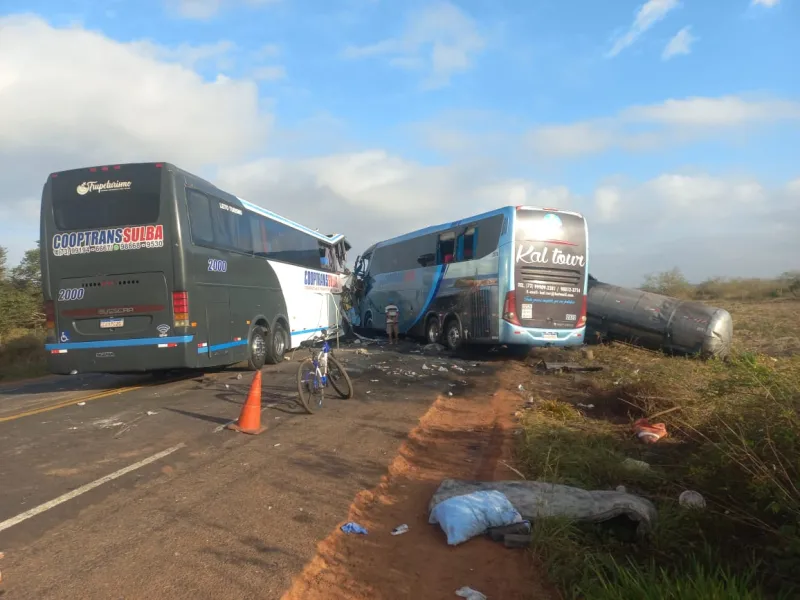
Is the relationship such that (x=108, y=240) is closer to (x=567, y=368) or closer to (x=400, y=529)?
(x=400, y=529)

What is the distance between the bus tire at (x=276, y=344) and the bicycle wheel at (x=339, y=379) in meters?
4.17

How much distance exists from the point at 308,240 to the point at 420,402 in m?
8.66

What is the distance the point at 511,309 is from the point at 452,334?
114 inches

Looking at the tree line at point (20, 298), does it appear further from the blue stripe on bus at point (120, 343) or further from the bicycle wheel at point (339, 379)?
the bicycle wheel at point (339, 379)

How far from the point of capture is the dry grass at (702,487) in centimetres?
287

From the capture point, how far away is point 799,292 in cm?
3494

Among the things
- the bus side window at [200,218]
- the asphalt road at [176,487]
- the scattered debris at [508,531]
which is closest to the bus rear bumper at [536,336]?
the asphalt road at [176,487]

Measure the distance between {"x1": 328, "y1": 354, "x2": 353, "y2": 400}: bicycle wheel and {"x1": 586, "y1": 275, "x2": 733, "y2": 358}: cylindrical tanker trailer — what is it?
8389 millimetres

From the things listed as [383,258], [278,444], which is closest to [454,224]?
[383,258]

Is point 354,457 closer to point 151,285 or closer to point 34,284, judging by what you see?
point 151,285

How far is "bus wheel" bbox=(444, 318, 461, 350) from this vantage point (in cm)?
1504

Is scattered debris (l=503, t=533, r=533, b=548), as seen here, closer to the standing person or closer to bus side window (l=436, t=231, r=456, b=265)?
bus side window (l=436, t=231, r=456, b=265)

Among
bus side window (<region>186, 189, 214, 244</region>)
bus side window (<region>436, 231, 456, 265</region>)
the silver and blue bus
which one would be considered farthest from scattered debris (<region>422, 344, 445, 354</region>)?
bus side window (<region>186, 189, 214, 244</region>)

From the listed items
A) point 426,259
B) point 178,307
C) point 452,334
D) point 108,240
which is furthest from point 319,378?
point 426,259
